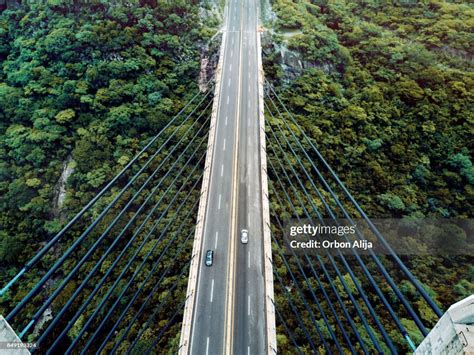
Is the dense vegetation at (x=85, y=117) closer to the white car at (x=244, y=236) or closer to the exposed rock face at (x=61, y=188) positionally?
the exposed rock face at (x=61, y=188)

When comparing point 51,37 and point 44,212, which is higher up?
point 51,37

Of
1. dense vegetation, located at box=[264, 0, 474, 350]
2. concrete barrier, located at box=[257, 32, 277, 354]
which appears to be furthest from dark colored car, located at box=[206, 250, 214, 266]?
dense vegetation, located at box=[264, 0, 474, 350]

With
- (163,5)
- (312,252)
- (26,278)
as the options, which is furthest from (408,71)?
(26,278)

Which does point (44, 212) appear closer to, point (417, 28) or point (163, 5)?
point (163, 5)

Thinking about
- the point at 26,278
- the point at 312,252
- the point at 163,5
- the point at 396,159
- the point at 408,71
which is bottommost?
the point at 26,278

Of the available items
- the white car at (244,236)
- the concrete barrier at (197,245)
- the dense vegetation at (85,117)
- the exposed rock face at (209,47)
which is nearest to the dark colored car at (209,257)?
the concrete barrier at (197,245)

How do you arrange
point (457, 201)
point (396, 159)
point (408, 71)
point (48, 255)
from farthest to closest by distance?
1. point (408, 71)
2. point (396, 159)
3. point (457, 201)
4. point (48, 255)
